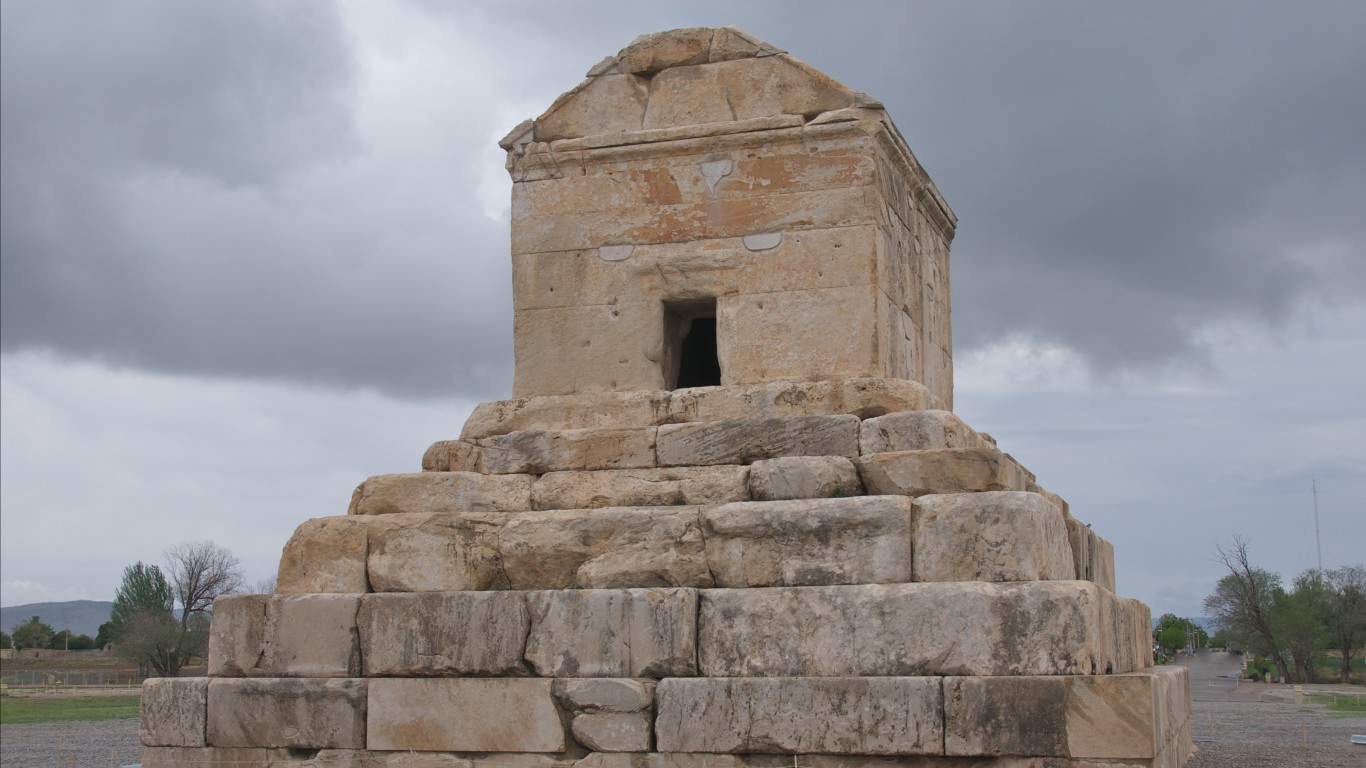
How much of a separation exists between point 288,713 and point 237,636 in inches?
23.4

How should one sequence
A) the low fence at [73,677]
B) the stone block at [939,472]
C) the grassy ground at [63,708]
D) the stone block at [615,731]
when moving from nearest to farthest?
1. the stone block at [615,731]
2. the stone block at [939,472]
3. the grassy ground at [63,708]
4. the low fence at [73,677]

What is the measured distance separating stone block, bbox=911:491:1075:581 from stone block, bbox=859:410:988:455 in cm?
52

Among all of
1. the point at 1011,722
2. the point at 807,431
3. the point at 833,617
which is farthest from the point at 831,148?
the point at 1011,722

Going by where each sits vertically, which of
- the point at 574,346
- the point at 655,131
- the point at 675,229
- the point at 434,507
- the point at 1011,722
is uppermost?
the point at 655,131

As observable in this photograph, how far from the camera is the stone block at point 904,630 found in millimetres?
6539

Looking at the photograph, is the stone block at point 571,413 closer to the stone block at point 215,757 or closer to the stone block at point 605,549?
the stone block at point 605,549

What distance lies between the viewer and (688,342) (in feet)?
34.6

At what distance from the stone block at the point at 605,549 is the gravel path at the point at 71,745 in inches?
273

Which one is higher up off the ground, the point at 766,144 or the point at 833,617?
the point at 766,144

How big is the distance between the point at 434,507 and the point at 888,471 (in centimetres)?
268

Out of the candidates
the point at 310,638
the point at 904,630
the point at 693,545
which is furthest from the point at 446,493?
the point at 904,630

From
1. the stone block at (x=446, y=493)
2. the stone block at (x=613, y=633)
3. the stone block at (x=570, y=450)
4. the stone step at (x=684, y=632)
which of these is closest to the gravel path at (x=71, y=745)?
the stone step at (x=684, y=632)

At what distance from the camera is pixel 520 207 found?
923 cm

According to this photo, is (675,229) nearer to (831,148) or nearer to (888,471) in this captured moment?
(831,148)
